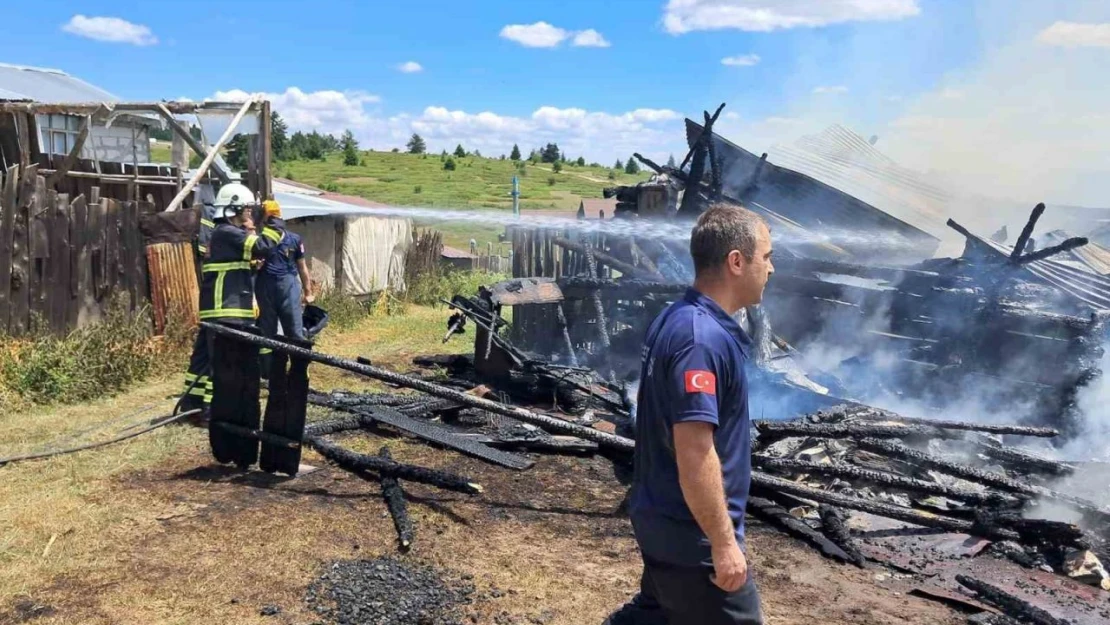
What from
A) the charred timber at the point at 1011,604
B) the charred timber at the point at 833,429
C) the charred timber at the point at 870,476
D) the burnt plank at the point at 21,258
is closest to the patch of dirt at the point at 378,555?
the charred timber at the point at 1011,604

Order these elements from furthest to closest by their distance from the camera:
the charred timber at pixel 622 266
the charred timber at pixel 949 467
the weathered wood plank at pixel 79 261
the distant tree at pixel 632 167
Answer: the distant tree at pixel 632 167 → the charred timber at pixel 622 266 → the weathered wood plank at pixel 79 261 → the charred timber at pixel 949 467

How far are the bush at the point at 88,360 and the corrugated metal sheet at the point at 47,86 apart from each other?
933 centimetres

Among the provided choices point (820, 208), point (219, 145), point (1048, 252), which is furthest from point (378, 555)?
point (820, 208)

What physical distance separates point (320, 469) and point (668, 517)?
4.25m

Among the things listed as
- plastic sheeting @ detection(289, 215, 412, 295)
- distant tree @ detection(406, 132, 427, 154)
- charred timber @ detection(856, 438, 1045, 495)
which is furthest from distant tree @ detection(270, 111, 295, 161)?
charred timber @ detection(856, 438, 1045, 495)

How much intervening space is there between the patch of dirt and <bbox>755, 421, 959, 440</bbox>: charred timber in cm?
113

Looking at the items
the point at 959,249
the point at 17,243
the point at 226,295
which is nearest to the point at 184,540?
the point at 226,295

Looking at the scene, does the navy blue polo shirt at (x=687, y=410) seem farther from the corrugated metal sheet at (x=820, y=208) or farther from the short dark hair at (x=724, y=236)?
the corrugated metal sheet at (x=820, y=208)

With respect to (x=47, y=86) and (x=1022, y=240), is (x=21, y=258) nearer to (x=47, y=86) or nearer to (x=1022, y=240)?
(x=1022, y=240)

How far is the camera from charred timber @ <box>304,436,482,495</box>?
18.9 feet

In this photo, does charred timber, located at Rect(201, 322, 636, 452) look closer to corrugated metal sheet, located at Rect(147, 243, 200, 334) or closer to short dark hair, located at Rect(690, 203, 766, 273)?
short dark hair, located at Rect(690, 203, 766, 273)

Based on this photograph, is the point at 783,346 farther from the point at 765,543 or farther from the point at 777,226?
the point at 765,543

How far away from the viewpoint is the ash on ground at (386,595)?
3.97m

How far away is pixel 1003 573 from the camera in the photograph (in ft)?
16.7
